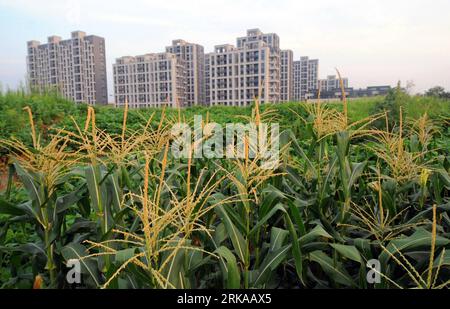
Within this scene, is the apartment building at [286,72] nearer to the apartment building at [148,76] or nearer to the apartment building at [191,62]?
the apartment building at [191,62]

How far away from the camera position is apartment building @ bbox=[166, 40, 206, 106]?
66.7 m

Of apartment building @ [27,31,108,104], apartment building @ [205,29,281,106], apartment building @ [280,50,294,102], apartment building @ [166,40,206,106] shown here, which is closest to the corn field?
apartment building @ [27,31,108,104]

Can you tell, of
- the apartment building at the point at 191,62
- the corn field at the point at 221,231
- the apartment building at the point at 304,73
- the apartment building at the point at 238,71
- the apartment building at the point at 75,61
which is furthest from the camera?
the apartment building at the point at 304,73

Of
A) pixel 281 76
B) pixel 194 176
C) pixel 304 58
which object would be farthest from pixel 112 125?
pixel 304 58

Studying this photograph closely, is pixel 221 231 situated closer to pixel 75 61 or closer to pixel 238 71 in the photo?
pixel 75 61

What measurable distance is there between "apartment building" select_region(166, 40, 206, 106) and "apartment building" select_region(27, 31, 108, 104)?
16.8m

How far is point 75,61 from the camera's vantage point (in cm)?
5034

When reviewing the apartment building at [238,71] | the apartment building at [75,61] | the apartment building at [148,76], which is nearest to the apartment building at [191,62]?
the apartment building at [148,76]

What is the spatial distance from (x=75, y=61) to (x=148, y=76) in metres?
12.6

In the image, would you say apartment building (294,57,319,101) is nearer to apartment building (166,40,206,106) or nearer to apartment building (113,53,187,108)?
apartment building (166,40,206,106)

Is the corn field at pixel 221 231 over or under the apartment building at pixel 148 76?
under

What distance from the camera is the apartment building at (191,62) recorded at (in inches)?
2627

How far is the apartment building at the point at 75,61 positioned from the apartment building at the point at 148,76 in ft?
17.9

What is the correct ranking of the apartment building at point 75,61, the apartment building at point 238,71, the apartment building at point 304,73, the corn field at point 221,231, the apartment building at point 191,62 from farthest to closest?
the apartment building at point 304,73 < the apartment building at point 191,62 < the apartment building at point 238,71 < the apartment building at point 75,61 < the corn field at point 221,231
